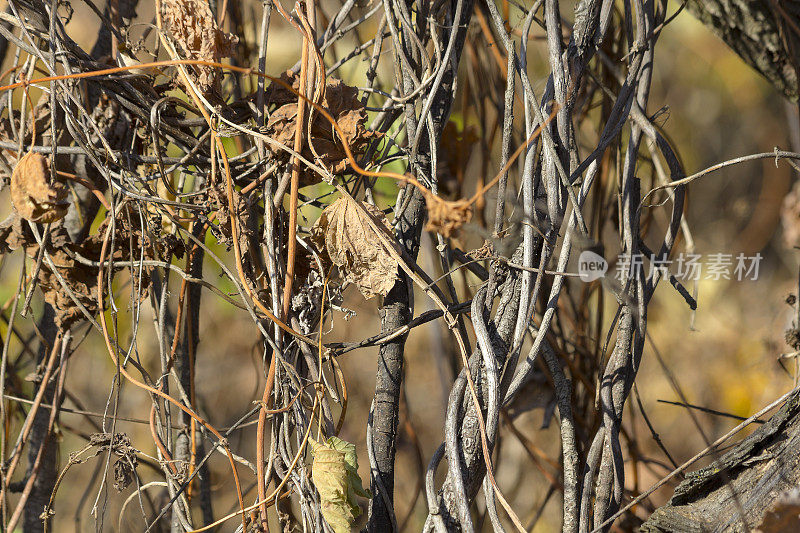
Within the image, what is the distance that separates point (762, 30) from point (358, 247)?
564 millimetres

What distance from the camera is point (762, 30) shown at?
0.73m

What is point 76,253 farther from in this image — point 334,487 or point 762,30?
point 762,30

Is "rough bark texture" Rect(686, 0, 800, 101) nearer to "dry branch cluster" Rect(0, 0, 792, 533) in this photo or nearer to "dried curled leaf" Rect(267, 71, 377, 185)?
"dry branch cluster" Rect(0, 0, 792, 533)

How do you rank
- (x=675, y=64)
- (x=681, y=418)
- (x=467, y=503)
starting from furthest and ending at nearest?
(x=675, y=64) → (x=681, y=418) → (x=467, y=503)

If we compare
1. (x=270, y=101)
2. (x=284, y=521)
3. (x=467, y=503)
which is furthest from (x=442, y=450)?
(x=270, y=101)

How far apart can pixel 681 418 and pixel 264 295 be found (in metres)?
1.95

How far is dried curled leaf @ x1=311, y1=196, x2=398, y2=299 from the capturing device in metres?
0.54

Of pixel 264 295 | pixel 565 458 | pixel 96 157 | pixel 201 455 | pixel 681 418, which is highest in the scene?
pixel 96 157

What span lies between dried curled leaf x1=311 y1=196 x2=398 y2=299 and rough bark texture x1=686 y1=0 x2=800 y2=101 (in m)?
0.50

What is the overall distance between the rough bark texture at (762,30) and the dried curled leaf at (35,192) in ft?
2.35

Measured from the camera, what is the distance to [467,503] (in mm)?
517

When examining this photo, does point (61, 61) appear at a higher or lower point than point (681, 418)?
higher

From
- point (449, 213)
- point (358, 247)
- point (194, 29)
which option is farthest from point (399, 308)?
point (194, 29)

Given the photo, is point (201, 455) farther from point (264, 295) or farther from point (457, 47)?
point (457, 47)
